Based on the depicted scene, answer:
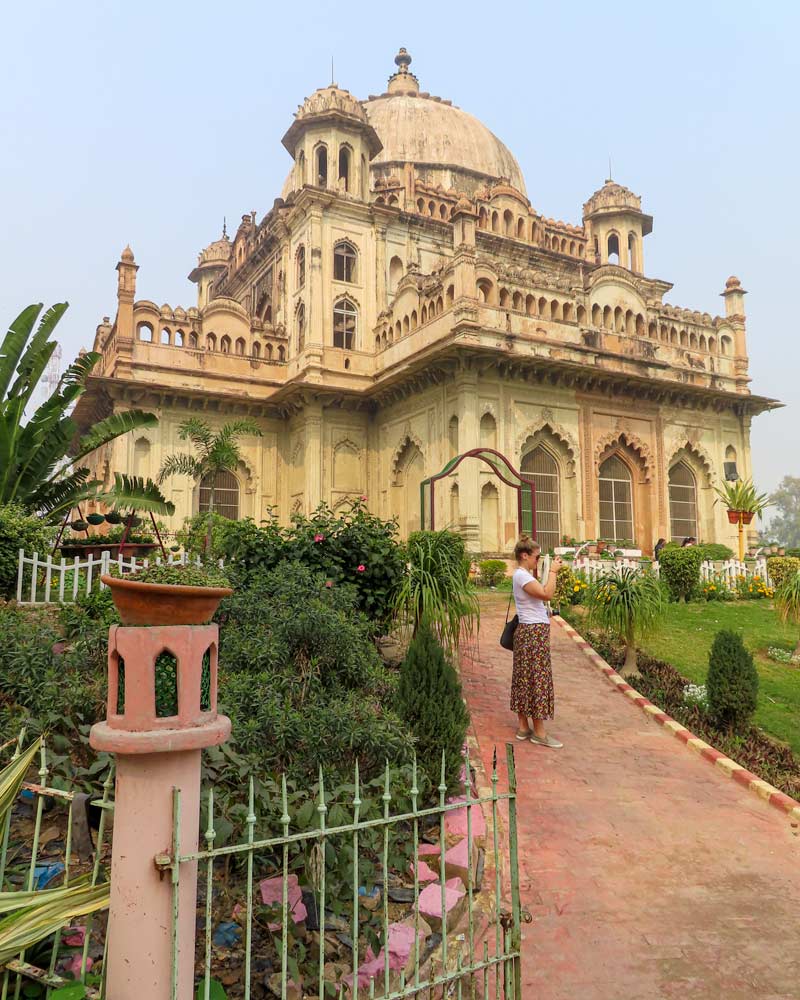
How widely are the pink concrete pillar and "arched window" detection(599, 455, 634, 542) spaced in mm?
18384

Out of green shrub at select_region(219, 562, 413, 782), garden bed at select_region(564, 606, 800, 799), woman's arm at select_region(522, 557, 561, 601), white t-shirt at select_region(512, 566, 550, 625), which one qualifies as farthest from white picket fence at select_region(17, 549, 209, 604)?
garden bed at select_region(564, 606, 800, 799)

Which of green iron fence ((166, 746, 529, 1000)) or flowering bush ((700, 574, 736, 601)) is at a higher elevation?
flowering bush ((700, 574, 736, 601))

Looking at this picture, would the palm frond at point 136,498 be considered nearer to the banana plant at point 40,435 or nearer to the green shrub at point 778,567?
the banana plant at point 40,435

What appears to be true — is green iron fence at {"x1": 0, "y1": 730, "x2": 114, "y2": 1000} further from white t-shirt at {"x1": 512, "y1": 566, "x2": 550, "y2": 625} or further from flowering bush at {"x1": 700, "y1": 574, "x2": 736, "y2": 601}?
flowering bush at {"x1": 700, "y1": 574, "x2": 736, "y2": 601}

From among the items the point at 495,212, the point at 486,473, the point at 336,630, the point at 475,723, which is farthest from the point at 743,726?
the point at 495,212

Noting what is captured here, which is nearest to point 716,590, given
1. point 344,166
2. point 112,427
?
point 112,427

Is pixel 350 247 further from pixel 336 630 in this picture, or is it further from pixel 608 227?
pixel 336 630

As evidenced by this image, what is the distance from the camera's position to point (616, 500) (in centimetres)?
2034

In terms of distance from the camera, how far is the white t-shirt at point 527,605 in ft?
20.5

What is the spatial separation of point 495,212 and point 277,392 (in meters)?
9.28

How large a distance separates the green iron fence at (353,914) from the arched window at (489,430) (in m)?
14.0

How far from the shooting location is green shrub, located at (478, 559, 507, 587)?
15.8 metres

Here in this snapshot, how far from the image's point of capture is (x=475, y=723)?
6617mm

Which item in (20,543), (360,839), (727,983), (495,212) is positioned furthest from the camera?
(495,212)
